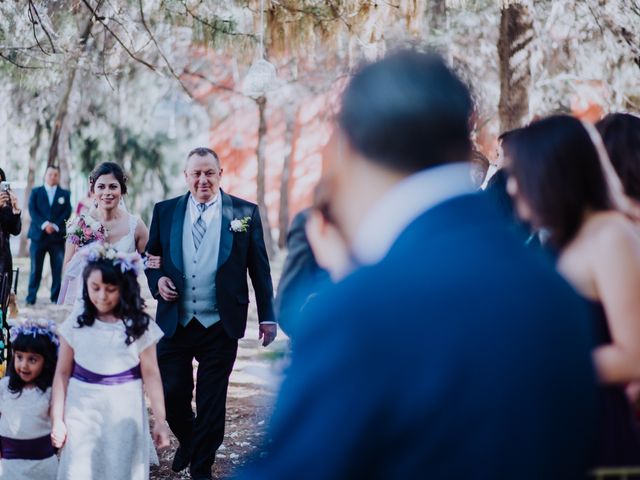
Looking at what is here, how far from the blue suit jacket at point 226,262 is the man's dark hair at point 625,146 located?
9.25 ft

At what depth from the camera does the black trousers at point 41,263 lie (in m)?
14.3

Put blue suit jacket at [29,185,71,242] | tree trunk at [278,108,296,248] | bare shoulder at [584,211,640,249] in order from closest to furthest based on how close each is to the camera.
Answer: bare shoulder at [584,211,640,249] < blue suit jacket at [29,185,71,242] < tree trunk at [278,108,296,248]

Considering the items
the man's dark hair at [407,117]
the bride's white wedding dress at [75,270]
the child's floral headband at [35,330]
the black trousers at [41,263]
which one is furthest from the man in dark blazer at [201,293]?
the black trousers at [41,263]

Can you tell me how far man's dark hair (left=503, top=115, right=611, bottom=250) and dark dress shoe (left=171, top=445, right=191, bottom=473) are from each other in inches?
162

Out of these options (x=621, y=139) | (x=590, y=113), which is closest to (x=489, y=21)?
(x=590, y=113)

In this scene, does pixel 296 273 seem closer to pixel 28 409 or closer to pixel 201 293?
pixel 28 409

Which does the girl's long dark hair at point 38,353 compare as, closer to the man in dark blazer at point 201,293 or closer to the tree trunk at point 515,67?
the man in dark blazer at point 201,293

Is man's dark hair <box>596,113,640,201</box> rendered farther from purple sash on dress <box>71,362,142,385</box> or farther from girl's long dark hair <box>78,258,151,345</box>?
purple sash on dress <box>71,362,142,385</box>

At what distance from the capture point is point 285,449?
134 centimetres

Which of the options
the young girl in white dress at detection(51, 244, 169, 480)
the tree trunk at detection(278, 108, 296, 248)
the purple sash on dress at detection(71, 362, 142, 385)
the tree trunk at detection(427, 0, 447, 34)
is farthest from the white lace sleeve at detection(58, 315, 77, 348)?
the tree trunk at detection(278, 108, 296, 248)

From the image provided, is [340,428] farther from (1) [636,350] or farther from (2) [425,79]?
(1) [636,350]

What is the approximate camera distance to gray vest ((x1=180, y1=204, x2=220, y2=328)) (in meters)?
5.79

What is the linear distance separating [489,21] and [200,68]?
11861 millimetres

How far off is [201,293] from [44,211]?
31.1 feet
